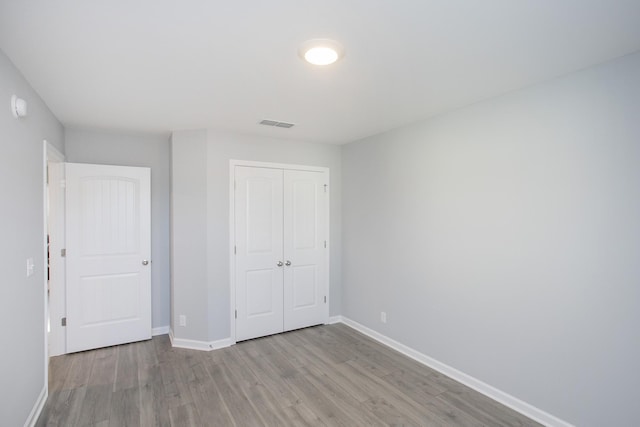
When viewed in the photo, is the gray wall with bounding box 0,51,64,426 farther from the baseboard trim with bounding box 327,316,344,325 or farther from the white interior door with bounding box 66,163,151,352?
the baseboard trim with bounding box 327,316,344,325

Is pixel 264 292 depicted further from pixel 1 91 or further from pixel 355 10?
pixel 355 10

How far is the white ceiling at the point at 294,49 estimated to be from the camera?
5.04ft

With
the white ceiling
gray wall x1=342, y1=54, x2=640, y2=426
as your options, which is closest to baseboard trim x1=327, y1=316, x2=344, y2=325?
gray wall x1=342, y1=54, x2=640, y2=426

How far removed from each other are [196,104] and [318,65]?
1.30 meters

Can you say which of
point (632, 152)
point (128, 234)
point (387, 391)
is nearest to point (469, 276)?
point (387, 391)

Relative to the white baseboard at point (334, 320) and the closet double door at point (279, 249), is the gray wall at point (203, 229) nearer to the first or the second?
the closet double door at point (279, 249)

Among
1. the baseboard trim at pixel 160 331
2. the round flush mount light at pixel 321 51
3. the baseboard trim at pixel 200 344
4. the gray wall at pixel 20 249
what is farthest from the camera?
the baseboard trim at pixel 160 331

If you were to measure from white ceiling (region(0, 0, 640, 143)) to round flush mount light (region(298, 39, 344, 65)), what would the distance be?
52 millimetres

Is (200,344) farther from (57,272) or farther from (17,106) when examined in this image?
(17,106)

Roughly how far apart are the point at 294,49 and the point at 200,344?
127 inches

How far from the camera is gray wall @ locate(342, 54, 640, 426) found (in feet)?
6.65

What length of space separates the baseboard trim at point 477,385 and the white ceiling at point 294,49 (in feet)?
7.92

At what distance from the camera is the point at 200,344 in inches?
144

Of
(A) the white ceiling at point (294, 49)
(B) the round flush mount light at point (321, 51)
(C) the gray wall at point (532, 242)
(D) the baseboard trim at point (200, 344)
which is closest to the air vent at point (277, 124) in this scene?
(A) the white ceiling at point (294, 49)
